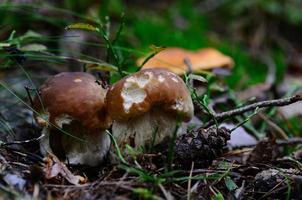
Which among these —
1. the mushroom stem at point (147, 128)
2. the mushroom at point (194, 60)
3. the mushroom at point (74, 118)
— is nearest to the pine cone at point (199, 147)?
the mushroom stem at point (147, 128)

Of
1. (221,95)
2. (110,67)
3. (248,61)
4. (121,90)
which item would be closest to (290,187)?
(121,90)

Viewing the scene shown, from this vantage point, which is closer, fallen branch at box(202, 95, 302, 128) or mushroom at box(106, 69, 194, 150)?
mushroom at box(106, 69, 194, 150)

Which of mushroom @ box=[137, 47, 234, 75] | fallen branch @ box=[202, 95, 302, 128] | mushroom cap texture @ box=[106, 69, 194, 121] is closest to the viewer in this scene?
mushroom cap texture @ box=[106, 69, 194, 121]

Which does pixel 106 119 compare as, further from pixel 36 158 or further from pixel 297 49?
pixel 297 49

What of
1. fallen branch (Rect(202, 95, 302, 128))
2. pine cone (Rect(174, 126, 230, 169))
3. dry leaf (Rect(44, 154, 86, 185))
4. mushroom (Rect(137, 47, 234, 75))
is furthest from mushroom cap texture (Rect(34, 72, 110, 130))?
mushroom (Rect(137, 47, 234, 75))

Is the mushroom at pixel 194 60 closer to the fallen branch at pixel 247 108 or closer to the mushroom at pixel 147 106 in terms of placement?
the fallen branch at pixel 247 108

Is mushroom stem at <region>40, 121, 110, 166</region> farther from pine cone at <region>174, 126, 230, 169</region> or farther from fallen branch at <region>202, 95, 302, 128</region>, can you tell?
fallen branch at <region>202, 95, 302, 128</region>
